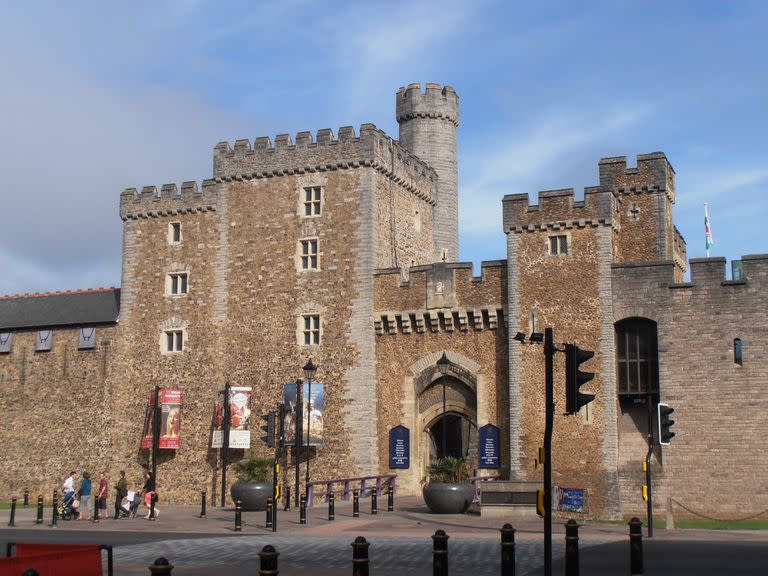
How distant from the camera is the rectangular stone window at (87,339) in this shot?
145ft

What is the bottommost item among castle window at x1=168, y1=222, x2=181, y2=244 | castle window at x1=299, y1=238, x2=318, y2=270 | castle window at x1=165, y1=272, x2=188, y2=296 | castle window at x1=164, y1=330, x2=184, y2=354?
castle window at x1=164, y1=330, x2=184, y2=354

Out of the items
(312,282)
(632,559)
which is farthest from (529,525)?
(312,282)

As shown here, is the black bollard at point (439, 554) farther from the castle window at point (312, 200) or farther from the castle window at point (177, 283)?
the castle window at point (177, 283)

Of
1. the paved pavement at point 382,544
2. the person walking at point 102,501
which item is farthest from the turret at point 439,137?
the person walking at point 102,501

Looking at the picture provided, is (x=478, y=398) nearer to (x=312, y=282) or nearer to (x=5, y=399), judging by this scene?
(x=312, y=282)

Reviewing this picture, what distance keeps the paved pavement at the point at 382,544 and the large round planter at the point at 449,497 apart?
0.53 m

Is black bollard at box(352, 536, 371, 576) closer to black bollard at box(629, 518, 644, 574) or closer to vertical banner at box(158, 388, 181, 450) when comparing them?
black bollard at box(629, 518, 644, 574)

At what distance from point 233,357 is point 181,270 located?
4.62 metres

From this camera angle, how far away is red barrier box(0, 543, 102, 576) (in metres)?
13.1

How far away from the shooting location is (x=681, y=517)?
33.6 metres

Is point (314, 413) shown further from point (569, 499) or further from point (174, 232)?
point (569, 499)

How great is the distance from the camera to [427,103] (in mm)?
49094

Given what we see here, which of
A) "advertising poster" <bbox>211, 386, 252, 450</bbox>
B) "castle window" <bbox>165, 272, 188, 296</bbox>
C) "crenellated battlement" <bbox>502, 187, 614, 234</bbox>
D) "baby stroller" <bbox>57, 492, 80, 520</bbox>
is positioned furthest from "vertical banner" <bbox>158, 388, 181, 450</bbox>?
"crenellated battlement" <bbox>502, 187, 614, 234</bbox>

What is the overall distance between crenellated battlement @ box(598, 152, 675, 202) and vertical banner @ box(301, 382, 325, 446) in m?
13.2
